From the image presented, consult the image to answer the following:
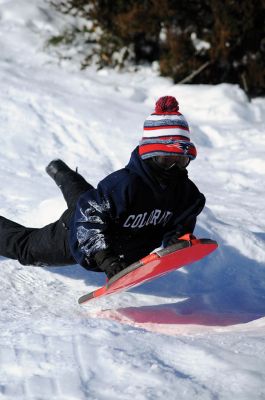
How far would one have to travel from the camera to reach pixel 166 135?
10.6 ft

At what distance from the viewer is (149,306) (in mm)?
3504

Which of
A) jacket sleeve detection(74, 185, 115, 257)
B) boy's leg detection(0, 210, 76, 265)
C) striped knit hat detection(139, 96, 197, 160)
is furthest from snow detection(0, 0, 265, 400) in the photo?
striped knit hat detection(139, 96, 197, 160)

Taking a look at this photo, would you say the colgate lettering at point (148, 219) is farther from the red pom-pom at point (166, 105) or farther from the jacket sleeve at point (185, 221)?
the red pom-pom at point (166, 105)

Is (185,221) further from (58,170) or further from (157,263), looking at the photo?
(58,170)

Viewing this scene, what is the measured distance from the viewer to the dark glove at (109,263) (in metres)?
3.16

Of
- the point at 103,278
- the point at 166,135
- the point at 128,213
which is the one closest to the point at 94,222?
the point at 128,213

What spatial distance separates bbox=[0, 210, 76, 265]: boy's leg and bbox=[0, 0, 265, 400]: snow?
12 centimetres

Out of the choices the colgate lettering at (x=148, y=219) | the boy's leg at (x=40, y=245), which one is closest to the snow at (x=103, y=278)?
the boy's leg at (x=40, y=245)

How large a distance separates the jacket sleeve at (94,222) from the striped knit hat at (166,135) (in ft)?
0.97

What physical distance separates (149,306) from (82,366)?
129 cm

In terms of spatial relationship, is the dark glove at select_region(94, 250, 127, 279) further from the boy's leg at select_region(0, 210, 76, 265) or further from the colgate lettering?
the boy's leg at select_region(0, 210, 76, 265)

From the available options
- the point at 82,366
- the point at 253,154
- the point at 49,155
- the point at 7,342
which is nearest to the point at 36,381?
the point at 82,366

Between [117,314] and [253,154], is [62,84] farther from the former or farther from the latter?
[117,314]

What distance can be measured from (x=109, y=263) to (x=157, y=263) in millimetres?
254
